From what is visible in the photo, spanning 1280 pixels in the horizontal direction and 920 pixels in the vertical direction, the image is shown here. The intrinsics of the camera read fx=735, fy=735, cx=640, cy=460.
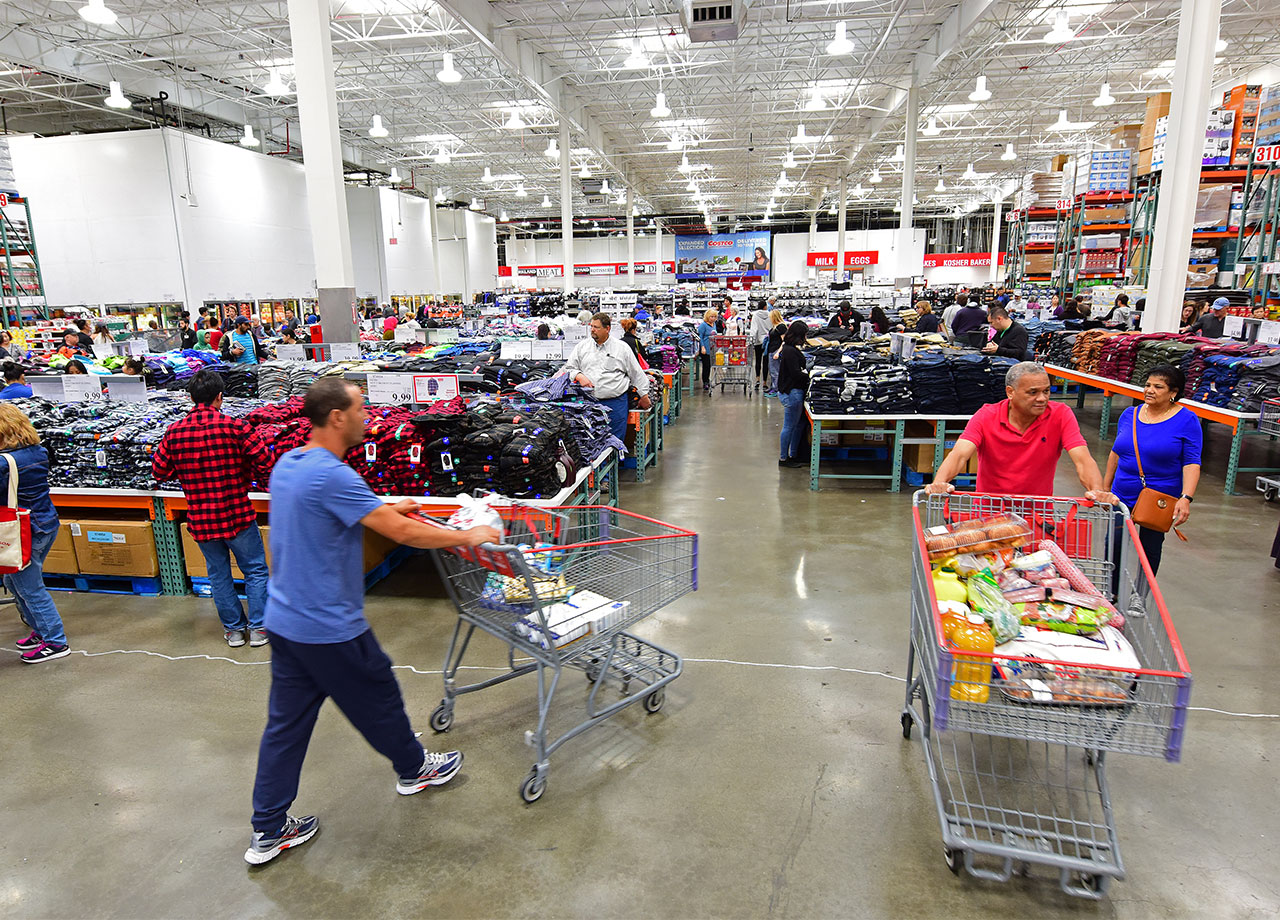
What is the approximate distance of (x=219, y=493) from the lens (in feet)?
13.9

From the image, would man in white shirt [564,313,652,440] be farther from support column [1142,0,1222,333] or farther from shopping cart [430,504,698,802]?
support column [1142,0,1222,333]

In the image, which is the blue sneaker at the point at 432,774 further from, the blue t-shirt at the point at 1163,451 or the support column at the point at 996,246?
the support column at the point at 996,246

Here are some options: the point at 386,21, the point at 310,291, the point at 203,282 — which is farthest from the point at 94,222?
the point at 386,21

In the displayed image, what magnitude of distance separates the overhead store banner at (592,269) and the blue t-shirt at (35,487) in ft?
132

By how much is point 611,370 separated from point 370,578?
3.00 meters

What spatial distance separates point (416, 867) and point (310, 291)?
2469 centimetres

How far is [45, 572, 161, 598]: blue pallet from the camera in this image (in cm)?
527

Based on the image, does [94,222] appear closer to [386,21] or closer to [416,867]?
[386,21]

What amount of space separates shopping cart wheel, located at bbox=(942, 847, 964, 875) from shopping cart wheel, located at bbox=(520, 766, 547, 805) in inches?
61.4

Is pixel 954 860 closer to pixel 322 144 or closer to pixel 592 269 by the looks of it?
pixel 322 144

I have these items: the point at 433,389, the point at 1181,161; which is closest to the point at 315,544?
the point at 433,389

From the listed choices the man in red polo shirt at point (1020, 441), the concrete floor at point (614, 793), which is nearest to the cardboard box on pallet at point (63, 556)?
the concrete floor at point (614, 793)

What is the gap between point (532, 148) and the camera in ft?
92.5

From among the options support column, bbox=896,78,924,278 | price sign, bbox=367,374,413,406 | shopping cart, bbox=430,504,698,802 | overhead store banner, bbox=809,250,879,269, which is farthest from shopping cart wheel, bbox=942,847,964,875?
overhead store banner, bbox=809,250,879,269
